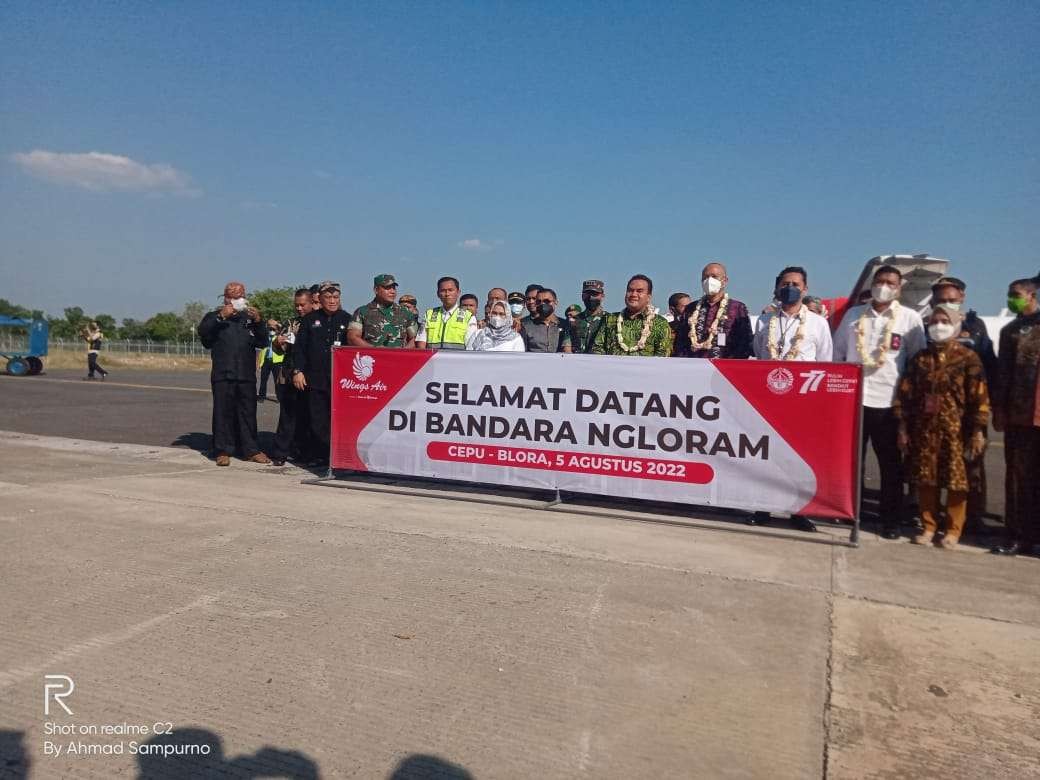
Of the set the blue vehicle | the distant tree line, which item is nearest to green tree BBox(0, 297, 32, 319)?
the distant tree line

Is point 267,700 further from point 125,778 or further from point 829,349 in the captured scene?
point 829,349

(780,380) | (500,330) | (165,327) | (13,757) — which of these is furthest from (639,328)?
(165,327)

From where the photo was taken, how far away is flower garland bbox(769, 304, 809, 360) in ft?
19.9

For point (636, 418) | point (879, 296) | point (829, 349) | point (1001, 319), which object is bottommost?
point (636, 418)

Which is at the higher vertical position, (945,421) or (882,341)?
(882,341)

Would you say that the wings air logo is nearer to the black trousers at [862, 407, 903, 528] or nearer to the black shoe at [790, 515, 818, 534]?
the black shoe at [790, 515, 818, 534]

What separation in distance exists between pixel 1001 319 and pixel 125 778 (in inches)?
1457

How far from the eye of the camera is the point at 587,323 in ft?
23.5

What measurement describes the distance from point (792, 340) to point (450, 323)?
3594 mm

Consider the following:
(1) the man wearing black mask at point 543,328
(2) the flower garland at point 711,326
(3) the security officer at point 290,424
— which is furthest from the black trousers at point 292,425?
(2) the flower garland at point 711,326

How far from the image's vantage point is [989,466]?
988cm

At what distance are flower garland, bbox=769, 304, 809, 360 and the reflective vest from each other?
3.31m

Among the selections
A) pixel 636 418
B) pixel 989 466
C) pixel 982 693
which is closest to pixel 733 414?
pixel 636 418

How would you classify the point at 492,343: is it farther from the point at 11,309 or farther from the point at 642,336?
the point at 11,309
